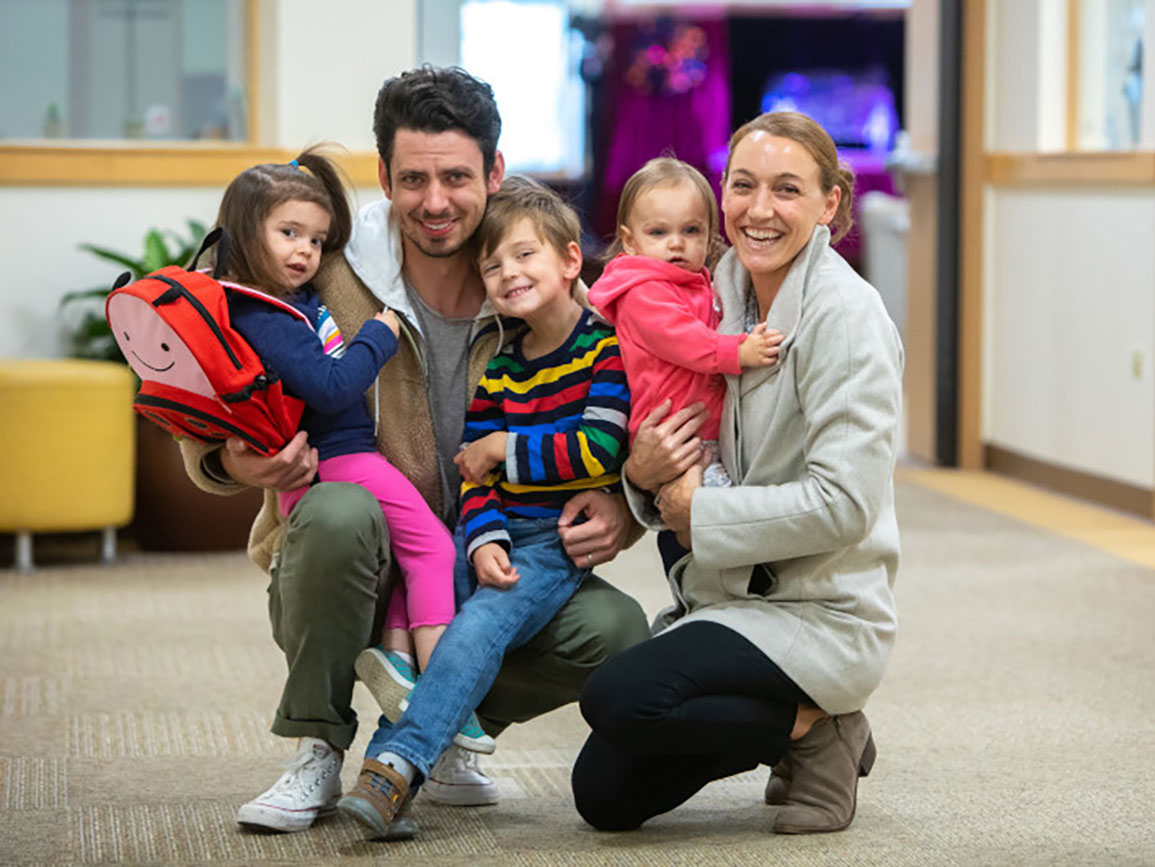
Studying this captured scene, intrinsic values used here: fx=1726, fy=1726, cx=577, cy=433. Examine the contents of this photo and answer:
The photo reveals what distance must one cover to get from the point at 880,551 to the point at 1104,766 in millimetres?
744

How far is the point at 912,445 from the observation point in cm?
698

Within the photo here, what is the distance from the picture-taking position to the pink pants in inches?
95.5

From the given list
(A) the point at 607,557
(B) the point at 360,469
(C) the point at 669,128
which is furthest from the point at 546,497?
(C) the point at 669,128

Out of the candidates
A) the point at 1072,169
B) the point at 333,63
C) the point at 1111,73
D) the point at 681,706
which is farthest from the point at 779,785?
the point at 1111,73

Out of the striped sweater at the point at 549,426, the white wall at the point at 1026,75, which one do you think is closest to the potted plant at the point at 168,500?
the striped sweater at the point at 549,426

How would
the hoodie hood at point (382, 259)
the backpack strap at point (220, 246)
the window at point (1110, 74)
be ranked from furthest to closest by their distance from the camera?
1. the window at point (1110, 74)
2. the hoodie hood at point (382, 259)
3. the backpack strap at point (220, 246)

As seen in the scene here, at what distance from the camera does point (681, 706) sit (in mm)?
2295

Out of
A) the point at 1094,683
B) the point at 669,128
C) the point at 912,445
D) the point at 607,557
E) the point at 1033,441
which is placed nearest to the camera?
the point at 607,557

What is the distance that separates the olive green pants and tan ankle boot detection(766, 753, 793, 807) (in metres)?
0.28

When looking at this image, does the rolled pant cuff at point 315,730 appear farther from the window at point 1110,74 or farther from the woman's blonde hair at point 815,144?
the window at point 1110,74

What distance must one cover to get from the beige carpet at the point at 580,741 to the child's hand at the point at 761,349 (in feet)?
2.17

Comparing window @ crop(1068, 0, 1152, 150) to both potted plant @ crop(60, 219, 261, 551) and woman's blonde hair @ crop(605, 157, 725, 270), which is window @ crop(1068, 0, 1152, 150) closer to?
potted plant @ crop(60, 219, 261, 551)

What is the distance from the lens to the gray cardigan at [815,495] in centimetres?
226

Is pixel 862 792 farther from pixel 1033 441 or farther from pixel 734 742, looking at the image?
pixel 1033 441
